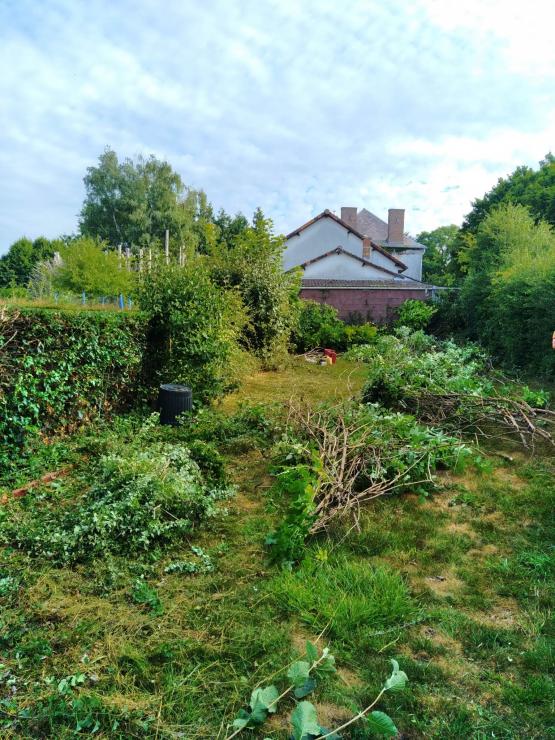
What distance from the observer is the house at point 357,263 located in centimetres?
1947

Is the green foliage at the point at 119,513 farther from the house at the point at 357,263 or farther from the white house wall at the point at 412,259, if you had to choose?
the white house wall at the point at 412,259

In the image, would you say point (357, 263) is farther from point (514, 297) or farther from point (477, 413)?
point (477, 413)

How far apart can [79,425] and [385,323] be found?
49.2 feet

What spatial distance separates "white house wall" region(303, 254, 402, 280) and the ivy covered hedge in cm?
2192

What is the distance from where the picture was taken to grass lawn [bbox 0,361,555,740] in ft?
7.39

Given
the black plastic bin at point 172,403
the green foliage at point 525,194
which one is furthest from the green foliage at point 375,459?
the green foliage at point 525,194

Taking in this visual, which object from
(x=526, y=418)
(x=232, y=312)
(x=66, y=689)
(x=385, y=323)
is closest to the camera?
(x=66, y=689)

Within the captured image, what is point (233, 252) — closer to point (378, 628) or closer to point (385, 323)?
point (385, 323)

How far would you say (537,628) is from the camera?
2.82 meters

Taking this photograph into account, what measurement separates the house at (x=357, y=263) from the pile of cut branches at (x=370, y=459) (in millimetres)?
8253

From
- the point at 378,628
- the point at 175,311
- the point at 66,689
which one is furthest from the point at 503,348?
the point at 66,689

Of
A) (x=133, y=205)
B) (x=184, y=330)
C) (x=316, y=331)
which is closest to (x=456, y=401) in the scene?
(x=184, y=330)

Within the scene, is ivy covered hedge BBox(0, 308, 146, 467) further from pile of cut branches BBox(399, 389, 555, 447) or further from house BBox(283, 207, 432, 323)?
house BBox(283, 207, 432, 323)

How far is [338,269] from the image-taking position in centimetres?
2845
